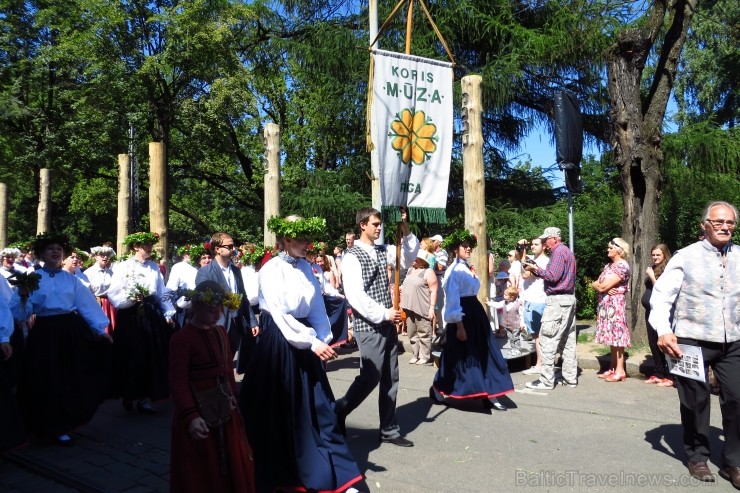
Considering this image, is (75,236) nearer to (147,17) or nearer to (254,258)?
(147,17)

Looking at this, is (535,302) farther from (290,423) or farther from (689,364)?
(290,423)

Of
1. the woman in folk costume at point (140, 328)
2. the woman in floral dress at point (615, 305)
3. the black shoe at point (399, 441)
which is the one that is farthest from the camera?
the woman in floral dress at point (615, 305)

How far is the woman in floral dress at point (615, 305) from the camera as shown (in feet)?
25.6

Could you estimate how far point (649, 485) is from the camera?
14.5 feet

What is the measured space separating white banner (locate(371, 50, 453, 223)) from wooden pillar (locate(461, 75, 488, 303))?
2035mm

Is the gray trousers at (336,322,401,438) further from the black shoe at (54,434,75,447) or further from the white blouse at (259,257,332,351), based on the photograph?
the black shoe at (54,434,75,447)

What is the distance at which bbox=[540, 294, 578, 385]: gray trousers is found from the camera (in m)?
7.40

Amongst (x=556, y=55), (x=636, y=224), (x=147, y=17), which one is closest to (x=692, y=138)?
(x=556, y=55)

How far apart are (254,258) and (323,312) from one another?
4.28 metres

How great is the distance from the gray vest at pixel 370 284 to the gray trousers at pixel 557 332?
9.57ft

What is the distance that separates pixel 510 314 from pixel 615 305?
107 inches

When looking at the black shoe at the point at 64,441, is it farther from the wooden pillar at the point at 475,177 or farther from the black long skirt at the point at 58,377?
the wooden pillar at the point at 475,177

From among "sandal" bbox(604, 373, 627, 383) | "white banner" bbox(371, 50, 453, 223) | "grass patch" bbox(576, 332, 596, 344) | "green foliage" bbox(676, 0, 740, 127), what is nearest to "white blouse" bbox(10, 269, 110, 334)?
"white banner" bbox(371, 50, 453, 223)

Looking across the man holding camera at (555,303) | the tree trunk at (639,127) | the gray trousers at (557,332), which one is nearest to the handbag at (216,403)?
the man holding camera at (555,303)
